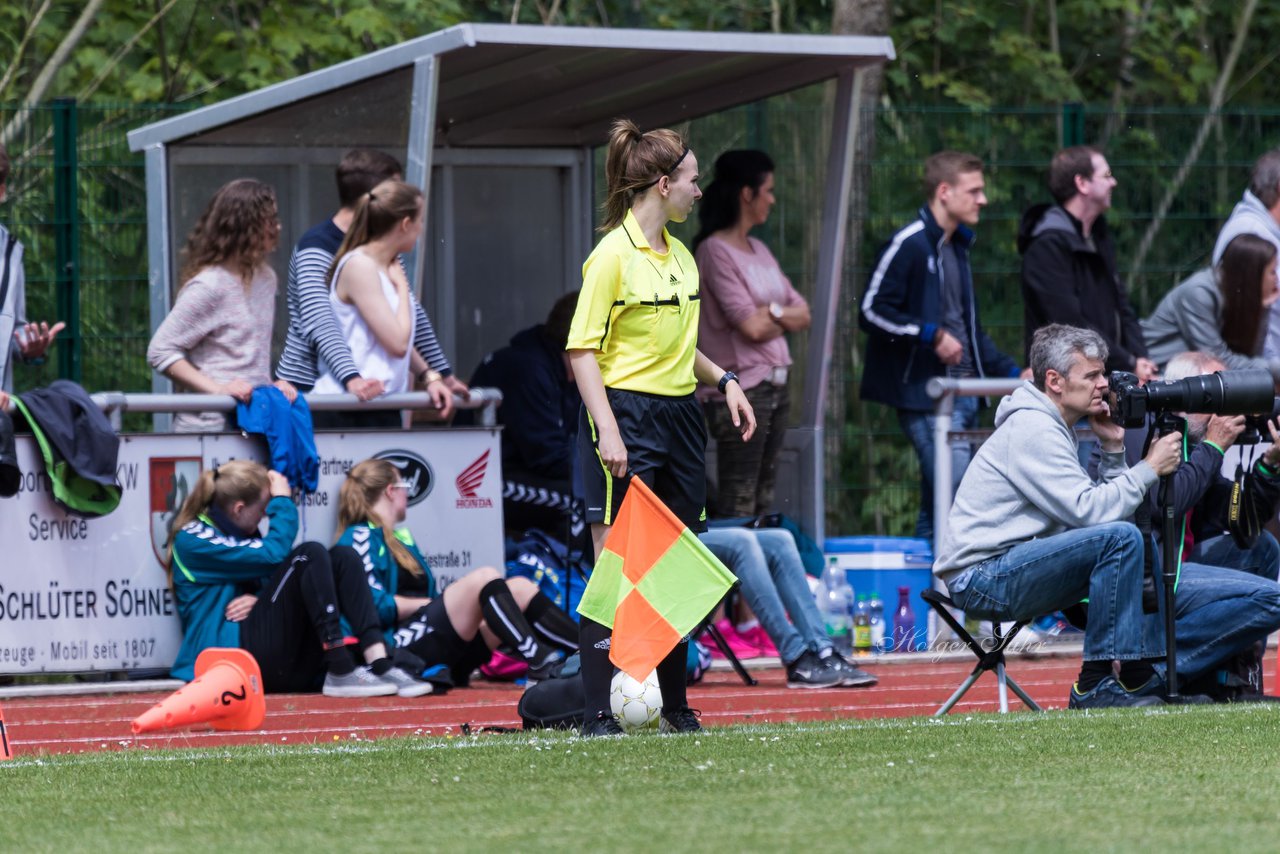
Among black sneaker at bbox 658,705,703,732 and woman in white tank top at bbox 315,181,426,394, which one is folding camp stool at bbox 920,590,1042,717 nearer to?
black sneaker at bbox 658,705,703,732

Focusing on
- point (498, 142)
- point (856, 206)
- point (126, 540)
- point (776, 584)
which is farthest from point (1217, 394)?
point (498, 142)

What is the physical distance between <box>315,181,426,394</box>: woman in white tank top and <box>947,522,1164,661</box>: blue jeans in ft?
10.4

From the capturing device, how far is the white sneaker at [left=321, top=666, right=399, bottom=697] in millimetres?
9289

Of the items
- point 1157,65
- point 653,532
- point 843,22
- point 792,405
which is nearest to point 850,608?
point 792,405

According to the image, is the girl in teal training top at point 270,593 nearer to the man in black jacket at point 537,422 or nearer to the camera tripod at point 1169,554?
the man in black jacket at point 537,422

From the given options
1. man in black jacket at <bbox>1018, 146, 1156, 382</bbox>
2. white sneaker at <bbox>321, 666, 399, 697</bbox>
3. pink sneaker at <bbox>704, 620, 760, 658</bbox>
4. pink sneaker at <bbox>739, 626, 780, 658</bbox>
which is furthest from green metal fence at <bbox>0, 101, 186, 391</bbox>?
man in black jacket at <bbox>1018, 146, 1156, 382</bbox>

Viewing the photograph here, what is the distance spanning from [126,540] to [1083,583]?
13.5ft

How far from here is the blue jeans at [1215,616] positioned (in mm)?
8008

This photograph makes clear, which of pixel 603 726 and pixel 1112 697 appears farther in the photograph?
pixel 1112 697

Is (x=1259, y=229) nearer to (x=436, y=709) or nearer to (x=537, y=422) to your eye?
(x=537, y=422)

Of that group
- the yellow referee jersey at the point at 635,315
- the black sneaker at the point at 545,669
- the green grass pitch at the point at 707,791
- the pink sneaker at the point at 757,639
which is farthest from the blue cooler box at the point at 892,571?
the yellow referee jersey at the point at 635,315

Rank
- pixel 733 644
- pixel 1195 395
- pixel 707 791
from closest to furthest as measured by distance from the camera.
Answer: pixel 707 791 → pixel 1195 395 → pixel 733 644

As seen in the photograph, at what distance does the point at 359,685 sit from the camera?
30.6ft

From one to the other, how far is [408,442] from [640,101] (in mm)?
2693
